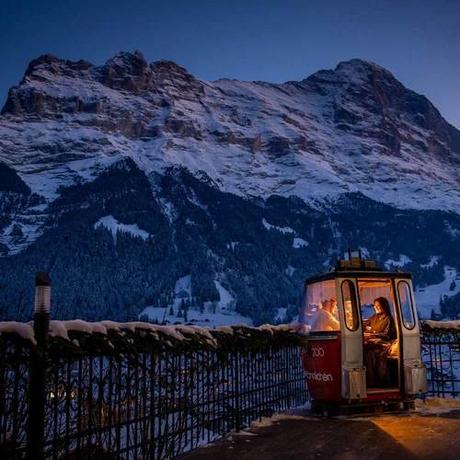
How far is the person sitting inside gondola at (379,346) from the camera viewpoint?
1095 centimetres

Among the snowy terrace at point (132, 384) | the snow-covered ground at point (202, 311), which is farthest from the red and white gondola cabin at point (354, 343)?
the snow-covered ground at point (202, 311)

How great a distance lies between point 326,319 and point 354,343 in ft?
2.24

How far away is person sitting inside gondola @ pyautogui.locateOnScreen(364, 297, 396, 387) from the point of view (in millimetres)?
10945

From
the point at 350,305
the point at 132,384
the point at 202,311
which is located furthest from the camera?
the point at 202,311

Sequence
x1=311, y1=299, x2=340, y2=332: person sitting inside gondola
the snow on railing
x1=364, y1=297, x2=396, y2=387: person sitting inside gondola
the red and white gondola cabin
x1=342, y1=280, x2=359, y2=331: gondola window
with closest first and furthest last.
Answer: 1. the snow on railing
2. the red and white gondola cabin
3. x1=342, y1=280, x2=359, y2=331: gondola window
4. x1=311, y1=299, x2=340, y2=332: person sitting inside gondola
5. x1=364, y1=297, x2=396, y2=387: person sitting inside gondola

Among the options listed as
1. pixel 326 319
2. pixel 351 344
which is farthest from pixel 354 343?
pixel 326 319

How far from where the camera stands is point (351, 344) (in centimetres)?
1009

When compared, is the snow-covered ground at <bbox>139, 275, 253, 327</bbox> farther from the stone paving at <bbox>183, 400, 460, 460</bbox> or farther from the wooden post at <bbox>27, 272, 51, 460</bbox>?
the wooden post at <bbox>27, 272, 51, 460</bbox>

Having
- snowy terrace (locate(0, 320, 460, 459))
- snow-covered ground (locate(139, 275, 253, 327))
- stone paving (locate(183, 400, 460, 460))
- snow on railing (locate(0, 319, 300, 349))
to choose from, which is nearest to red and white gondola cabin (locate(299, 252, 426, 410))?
stone paving (locate(183, 400, 460, 460))

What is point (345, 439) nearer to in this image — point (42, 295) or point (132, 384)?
point (132, 384)

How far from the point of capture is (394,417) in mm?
10094

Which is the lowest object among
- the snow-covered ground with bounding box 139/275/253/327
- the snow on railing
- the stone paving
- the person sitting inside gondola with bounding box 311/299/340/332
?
the stone paving

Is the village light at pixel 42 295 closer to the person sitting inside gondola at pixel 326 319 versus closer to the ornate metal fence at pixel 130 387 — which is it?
the ornate metal fence at pixel 130 387

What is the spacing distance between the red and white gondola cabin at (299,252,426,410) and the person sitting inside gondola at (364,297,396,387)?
0.02 metres
